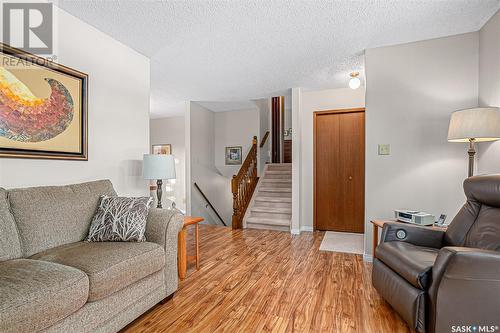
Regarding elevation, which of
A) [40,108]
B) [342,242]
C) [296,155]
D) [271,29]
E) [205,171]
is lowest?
[342,242]

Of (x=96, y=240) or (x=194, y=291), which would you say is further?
(x=194, y=291)

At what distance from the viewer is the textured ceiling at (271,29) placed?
214 cm

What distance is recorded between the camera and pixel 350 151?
4.25m

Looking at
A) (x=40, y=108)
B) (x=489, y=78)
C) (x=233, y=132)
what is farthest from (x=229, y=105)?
(x=489, y=78)

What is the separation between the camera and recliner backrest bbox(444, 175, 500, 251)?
5.66 feet

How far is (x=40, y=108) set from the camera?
199 centimetres

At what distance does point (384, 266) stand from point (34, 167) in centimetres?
289

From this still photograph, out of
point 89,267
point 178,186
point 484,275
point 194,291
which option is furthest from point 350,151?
point 178,186

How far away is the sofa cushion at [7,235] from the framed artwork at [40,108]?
455mm

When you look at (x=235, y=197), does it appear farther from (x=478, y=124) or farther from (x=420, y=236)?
(x=478, y=124)

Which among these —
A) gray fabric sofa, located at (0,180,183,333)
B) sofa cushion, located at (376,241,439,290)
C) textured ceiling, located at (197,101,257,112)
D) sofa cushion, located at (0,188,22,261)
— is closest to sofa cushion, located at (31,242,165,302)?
Result: gray fabric sofa, located at (0,180,183,333)

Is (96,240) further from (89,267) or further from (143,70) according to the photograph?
(143,70)

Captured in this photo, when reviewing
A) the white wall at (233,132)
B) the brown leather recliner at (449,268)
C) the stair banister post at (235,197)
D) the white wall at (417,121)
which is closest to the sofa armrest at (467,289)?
the brown leather recliner at (449,268)

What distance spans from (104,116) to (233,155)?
13.0ft
